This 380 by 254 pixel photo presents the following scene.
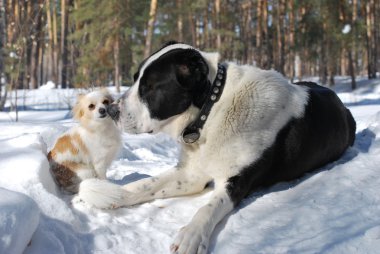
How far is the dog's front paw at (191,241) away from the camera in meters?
1.90

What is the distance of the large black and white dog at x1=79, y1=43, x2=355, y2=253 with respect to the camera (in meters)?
2.51

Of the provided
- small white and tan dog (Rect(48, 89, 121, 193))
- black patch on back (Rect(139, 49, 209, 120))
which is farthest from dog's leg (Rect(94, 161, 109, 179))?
black patch on back (Rect(139, 49, 209, 120))

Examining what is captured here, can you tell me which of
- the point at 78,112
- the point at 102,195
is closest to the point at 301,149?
the point at 102,195

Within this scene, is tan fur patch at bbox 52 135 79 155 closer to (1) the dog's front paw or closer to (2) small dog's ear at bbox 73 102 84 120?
(2) small dog's ear at bbox 73 102 84 120

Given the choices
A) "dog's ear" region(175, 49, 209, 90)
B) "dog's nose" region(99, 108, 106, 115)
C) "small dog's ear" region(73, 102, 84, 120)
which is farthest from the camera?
"small dog's ear" region(73, 102, 84, 120)

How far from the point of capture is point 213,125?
8.43ft

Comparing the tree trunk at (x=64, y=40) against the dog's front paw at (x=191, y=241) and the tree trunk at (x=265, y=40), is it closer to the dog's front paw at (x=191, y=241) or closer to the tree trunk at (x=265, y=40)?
the tree trunk at (x=265, y=40)

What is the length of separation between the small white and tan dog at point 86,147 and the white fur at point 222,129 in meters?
0.60

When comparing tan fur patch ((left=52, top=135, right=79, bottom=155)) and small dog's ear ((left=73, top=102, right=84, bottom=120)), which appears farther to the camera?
small dog's ear ((left=73, top=102, right=84, bottom=120))

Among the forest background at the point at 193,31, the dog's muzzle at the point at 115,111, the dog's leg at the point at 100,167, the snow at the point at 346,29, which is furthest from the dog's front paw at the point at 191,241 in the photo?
the snow at the point at 346,29

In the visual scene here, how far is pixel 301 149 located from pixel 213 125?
2.23ft

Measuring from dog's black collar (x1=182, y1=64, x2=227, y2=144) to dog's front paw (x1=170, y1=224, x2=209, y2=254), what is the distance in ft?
2.38

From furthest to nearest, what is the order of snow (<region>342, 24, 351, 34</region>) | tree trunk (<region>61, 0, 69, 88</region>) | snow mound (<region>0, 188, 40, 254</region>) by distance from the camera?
tree trunk (<region>61, 0, 69, 88</region>)
snow (<region>342, 24, 351, 34</region>)
snow mound (<region>0, 188, 40, 254</region>)

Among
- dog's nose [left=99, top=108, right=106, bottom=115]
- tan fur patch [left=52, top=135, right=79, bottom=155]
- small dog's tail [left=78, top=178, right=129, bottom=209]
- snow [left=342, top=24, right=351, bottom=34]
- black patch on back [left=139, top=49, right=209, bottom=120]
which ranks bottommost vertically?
small dog's tail [left=78, top=178, right=129, bottom=209]
